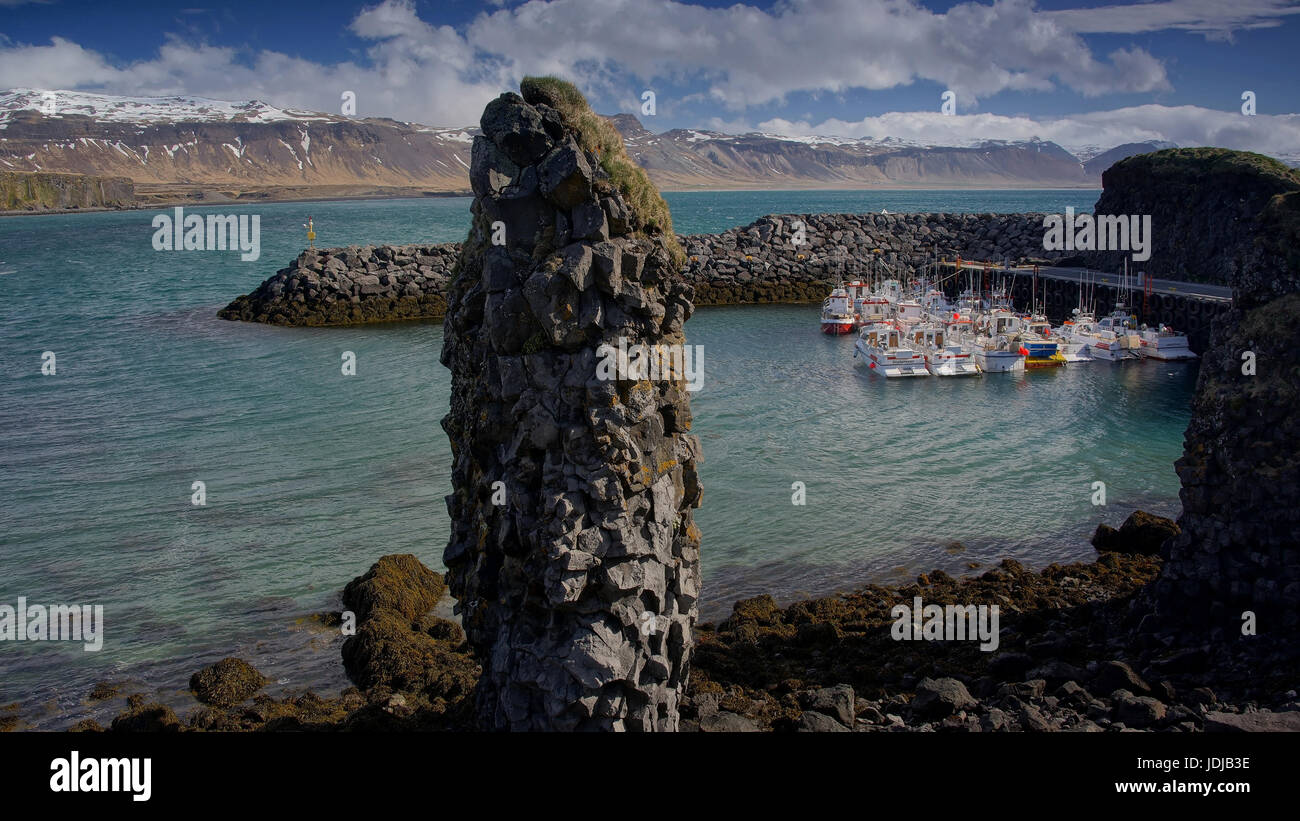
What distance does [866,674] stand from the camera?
11727 millimetres

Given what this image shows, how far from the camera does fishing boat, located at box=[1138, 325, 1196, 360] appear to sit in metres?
39.0

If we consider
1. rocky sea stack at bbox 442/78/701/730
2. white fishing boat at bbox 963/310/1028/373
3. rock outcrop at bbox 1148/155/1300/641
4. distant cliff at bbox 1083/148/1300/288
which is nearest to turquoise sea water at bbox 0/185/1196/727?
white fishing boat at bbox 963/310/1028/373

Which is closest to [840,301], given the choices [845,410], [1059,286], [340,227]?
[1059,286]

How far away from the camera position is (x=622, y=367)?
8.05 m

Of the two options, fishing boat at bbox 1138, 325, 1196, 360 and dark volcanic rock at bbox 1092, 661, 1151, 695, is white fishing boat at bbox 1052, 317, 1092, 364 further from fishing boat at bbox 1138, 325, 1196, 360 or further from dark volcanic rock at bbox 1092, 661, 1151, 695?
dark volcanic rock at bbox 1092, 661, 1151, 695

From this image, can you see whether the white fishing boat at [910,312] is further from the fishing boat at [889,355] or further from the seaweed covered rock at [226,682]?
the seaweed covered rock at [226,682]

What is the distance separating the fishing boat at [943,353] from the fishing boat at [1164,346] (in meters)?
8.52

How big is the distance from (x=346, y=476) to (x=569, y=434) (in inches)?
559

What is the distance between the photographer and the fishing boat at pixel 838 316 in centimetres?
4591

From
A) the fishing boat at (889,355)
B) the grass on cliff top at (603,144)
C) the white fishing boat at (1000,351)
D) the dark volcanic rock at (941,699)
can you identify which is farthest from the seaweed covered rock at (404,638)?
the white fishing boat at (1000,351)

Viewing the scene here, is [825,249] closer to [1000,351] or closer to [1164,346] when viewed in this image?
[1164,346]

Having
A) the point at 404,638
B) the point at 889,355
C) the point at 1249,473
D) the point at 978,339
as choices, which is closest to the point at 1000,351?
the point at 978,339

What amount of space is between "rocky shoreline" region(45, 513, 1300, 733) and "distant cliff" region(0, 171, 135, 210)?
660ft

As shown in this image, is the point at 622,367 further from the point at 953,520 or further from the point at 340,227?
the point at 340,227
